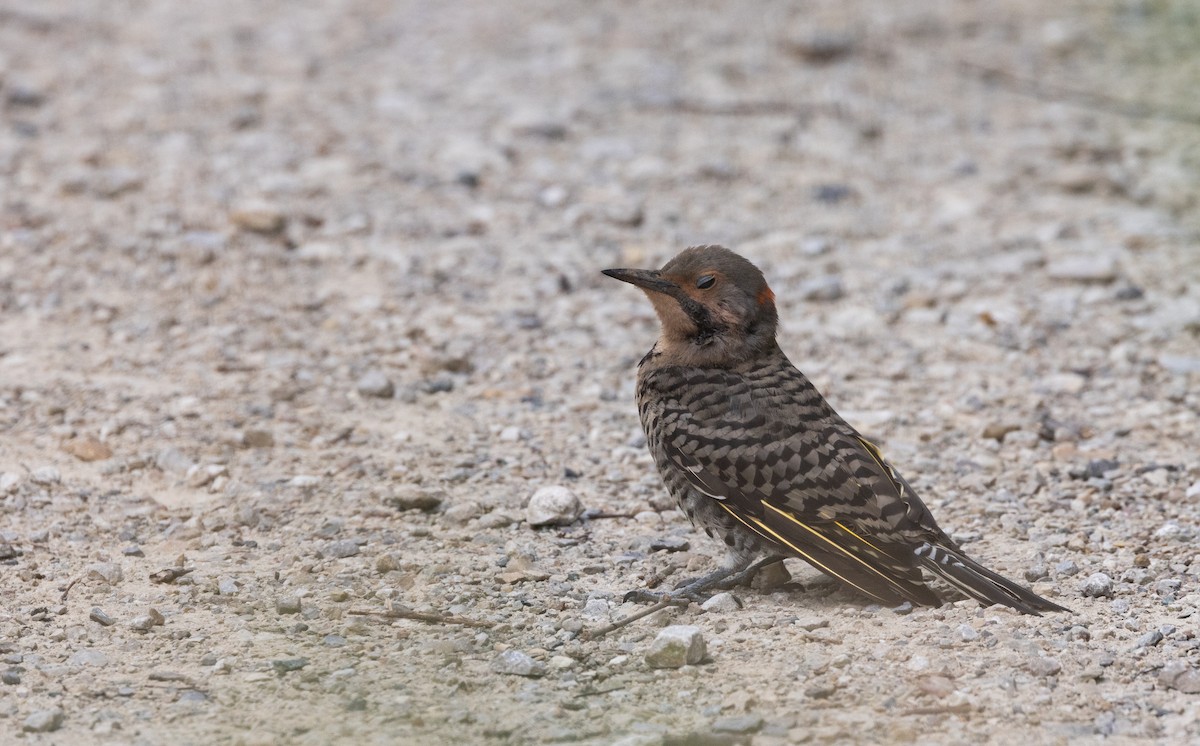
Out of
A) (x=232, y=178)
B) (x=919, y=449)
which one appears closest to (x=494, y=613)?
(x=919, y=449)

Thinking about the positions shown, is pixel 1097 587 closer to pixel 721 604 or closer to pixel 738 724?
pixel 721 604

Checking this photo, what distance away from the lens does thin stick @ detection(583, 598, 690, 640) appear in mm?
4445

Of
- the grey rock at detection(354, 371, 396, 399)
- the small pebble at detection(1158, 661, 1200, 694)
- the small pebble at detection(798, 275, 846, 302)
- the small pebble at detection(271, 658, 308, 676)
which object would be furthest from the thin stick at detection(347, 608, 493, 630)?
the small pebble at detection(798, 275, 846, 302)

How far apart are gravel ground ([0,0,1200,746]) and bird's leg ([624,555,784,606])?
90 millimetres

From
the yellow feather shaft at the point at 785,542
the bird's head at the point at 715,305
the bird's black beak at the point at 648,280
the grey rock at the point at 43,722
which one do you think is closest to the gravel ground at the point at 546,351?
the grey rock at the point at 43,722

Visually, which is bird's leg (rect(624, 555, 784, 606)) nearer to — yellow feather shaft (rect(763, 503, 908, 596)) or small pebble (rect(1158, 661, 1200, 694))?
yellow feather shaft (rect(763, 503, 908, 596))

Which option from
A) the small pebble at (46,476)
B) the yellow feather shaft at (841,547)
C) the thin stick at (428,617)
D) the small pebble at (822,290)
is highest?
the small pebble at (822,290)

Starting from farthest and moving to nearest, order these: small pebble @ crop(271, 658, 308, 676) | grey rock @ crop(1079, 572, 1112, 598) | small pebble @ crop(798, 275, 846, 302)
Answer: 1. small pebble @ crop(798, 275, 846, 302)
2. grey rock @ crop(1079, 572, 1112, 598)
3. small pebble @ crop(271, 658, 308, 676)

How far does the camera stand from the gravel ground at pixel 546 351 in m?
4.12

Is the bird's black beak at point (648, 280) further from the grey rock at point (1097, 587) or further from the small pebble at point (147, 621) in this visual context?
the small pebble at point (147, 621)

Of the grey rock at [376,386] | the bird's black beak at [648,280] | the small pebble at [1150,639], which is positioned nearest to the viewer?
the small pebble at [1150,639]

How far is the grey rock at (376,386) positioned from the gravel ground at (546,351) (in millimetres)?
25

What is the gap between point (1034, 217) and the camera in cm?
828

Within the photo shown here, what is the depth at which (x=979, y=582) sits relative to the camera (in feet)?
14.7
